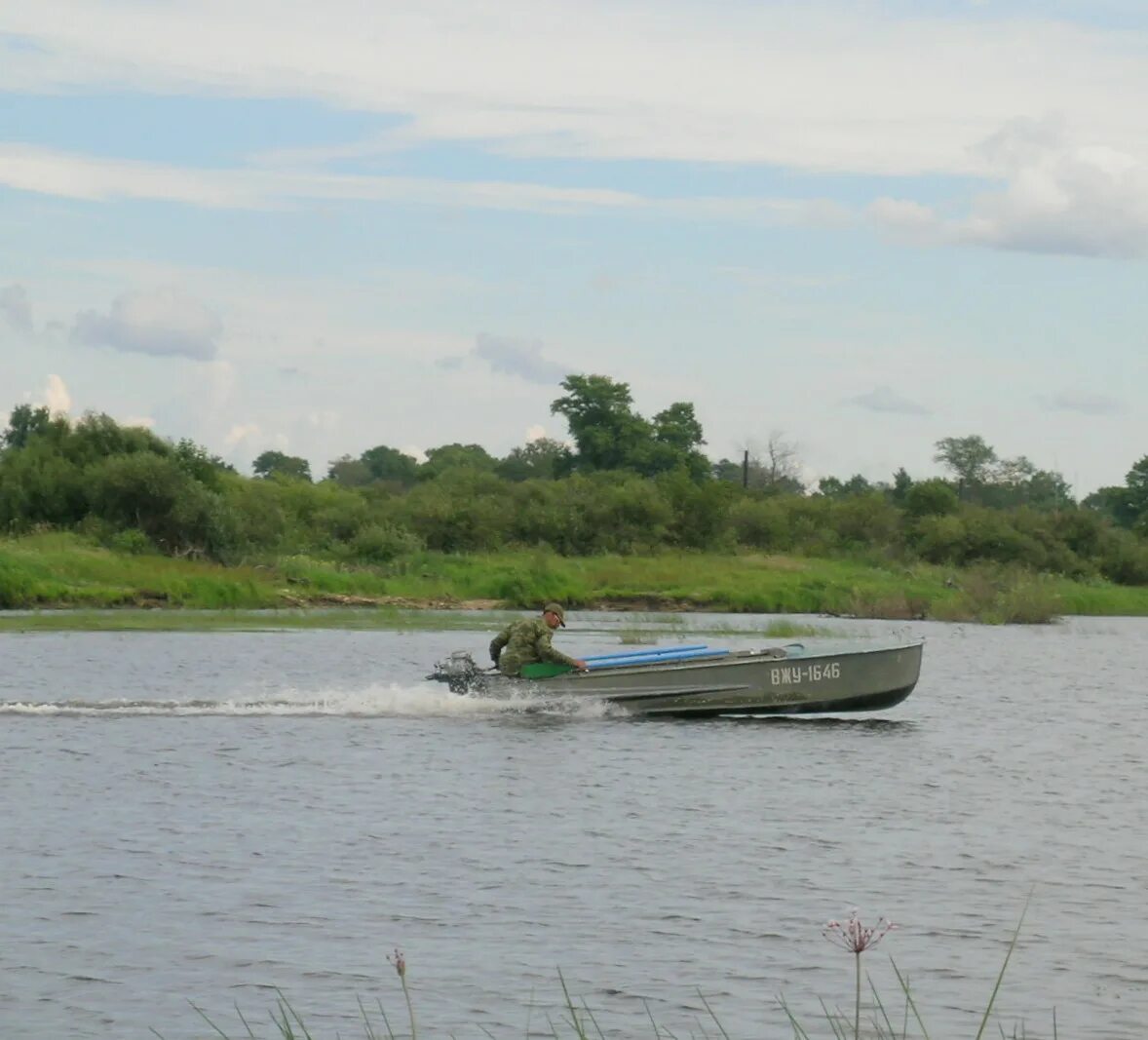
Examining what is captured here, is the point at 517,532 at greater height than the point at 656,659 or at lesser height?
greater

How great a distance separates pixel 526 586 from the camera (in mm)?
61281

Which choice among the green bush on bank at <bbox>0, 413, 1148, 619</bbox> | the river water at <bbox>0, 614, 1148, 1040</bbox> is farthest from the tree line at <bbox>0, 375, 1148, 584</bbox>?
the river water at <bbox>0, 614, 1148, 1040</bbox>

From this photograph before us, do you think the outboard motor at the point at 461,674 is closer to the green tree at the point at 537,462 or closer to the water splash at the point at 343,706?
the water splash at the point at 343,706

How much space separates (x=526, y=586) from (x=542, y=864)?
148 feet

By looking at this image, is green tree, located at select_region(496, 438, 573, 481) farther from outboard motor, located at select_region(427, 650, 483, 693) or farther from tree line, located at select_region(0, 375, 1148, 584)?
outboard motor, located at select_region(427, 650, 483, 693)

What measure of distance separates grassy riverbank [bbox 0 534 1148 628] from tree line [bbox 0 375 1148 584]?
2432mm

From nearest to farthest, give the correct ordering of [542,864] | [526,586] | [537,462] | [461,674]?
[542,864], [461,674], [526,586], [537,462]

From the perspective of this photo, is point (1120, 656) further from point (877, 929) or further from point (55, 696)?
point (877, 929)

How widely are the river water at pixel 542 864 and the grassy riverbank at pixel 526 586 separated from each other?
75.8ft

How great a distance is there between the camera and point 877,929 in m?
13.7

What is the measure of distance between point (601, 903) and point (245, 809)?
5.38 metres

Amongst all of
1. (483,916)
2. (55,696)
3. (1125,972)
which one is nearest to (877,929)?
(1125,972)

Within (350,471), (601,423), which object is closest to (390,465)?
(350,471)

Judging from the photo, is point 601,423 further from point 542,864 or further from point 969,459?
point 542,864
